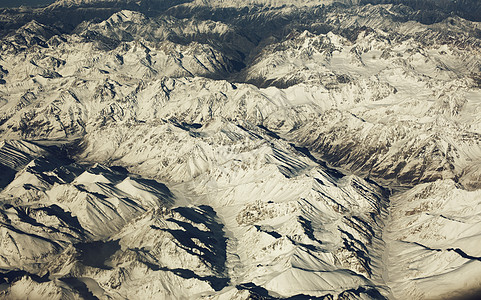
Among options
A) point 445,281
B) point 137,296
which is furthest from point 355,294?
point 137,296

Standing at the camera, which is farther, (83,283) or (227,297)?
(83,283)

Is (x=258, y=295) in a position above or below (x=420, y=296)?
above

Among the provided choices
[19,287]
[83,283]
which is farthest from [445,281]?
[19,287]

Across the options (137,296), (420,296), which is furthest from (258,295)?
(420,296)

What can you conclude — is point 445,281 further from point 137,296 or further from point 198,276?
point 137,296

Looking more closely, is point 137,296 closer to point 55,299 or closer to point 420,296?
point 55,299

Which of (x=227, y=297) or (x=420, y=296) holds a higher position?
(x=227, y=297)

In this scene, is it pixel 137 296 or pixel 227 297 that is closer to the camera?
pixel 227 297

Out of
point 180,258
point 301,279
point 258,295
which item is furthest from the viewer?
point 180,258

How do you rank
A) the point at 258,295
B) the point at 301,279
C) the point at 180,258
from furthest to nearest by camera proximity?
the point at 180,258 → the point at 301,279 → the point at 258,295
